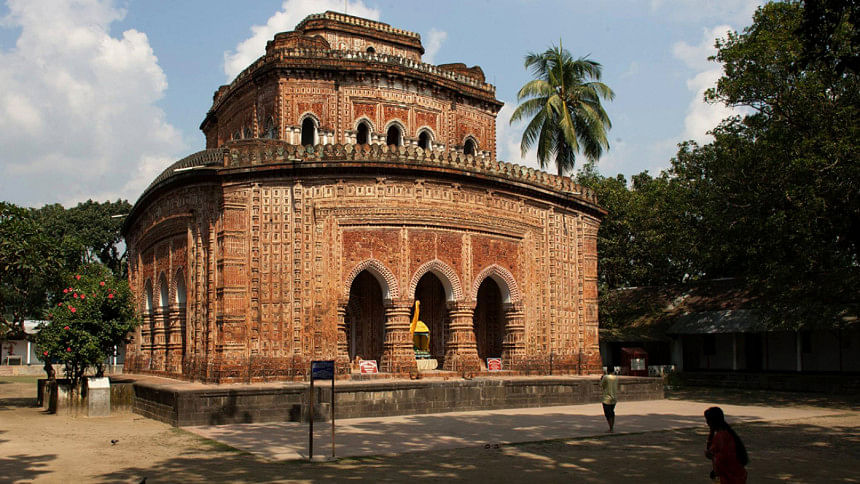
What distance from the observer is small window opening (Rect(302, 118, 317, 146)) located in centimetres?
2283

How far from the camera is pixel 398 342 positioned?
19203 millimetres

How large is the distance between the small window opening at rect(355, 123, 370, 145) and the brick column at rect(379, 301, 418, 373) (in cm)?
604

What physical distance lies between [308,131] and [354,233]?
5046 mm

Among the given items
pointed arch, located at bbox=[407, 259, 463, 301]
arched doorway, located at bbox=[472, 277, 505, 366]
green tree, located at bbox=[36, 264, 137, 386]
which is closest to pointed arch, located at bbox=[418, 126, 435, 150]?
arched doorway, located at bbox=[472, 277, 505, 366]

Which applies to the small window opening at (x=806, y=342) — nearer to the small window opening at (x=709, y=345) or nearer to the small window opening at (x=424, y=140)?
the small window opening at (x=709, y=345)

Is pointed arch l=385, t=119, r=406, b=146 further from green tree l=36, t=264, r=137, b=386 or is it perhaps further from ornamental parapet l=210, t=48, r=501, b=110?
green tree l=36, t=264, r=137, b=386

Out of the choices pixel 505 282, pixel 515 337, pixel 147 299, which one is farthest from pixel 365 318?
pixel 147 299

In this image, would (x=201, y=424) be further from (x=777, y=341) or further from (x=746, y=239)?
(x=777, y=341)

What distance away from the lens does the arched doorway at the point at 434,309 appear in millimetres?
22047

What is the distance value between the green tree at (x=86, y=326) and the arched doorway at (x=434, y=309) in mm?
7971

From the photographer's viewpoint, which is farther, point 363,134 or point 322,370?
point 363,134

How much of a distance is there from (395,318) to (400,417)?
4.60 metres

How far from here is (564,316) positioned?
22500mm

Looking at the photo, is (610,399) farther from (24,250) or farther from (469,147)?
(469,147)
